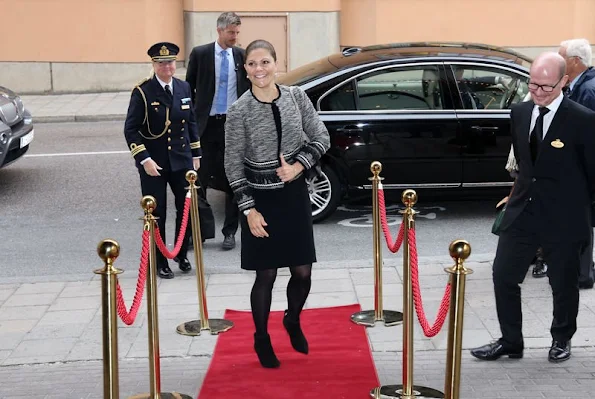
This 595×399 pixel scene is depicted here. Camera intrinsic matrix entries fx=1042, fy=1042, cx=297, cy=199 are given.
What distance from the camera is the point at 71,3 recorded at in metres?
18.9

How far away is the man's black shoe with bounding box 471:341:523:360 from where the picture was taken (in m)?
6.34

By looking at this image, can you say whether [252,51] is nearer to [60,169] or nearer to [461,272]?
[461,272]

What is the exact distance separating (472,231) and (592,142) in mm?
3975

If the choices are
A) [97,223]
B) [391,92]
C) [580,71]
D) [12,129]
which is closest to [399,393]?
[580,71]

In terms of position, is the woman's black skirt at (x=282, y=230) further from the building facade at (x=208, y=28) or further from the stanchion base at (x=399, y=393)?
the building facade at (x=208, y=28)

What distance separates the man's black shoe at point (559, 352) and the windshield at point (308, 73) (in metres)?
4.38

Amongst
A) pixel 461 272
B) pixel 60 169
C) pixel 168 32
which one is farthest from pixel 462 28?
pixel 461 272

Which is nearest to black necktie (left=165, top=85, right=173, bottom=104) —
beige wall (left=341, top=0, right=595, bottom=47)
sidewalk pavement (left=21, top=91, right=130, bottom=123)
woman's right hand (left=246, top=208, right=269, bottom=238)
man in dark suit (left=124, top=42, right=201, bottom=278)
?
man in dark suit (left=124, top=42, right=201, bottom=278)

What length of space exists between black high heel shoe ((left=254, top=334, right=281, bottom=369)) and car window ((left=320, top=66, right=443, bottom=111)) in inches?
157

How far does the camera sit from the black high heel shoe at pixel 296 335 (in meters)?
6.37

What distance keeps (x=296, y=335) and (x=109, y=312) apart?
1.79 m

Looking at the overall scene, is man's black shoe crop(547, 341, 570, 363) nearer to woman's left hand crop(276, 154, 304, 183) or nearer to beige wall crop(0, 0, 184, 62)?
woman's left hand crop(276, 154, 304, 183)

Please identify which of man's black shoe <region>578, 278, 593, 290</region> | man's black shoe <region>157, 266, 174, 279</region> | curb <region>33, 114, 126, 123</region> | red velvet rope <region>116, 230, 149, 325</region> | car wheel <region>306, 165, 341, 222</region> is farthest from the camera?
curb <region>33, 114, 126, 123</region>

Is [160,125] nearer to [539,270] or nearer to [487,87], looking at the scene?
[539,270]
